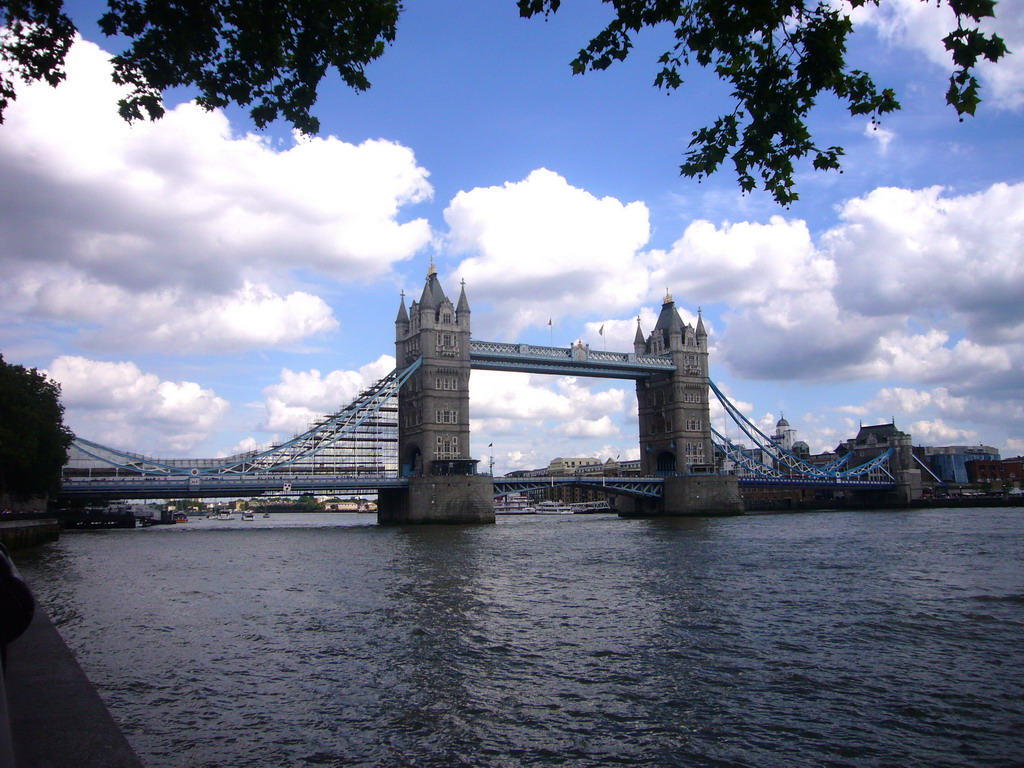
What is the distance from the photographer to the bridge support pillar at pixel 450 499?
5950cm

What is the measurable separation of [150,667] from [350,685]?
3589 mm

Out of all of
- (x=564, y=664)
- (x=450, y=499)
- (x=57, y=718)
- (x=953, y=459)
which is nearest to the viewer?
(x=57, y=718)

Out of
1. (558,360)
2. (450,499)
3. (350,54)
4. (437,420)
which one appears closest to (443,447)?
(437,420)

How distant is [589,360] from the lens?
72.8m

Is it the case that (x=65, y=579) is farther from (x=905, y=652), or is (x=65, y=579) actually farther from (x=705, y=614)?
(x=905, y=652)

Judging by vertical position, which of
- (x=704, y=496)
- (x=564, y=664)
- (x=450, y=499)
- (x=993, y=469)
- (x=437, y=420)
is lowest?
(x=564, y=664)

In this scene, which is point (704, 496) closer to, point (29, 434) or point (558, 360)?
point (558, 360)

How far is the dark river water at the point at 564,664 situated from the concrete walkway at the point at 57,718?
2.10 metres

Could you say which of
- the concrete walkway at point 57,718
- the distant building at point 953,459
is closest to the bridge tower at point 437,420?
the concrete walkway at point 57,718

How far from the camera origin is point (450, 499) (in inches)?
2347

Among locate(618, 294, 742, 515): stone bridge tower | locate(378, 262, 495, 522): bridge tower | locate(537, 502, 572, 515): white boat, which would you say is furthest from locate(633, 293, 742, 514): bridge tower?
locate(537, 502, 572, 515): white boat

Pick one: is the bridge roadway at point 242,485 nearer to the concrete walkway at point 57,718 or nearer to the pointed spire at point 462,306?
the pointed spire at point 462,306

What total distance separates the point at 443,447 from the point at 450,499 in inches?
263

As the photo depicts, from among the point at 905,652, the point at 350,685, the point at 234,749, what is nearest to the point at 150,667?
the point at 350,685
